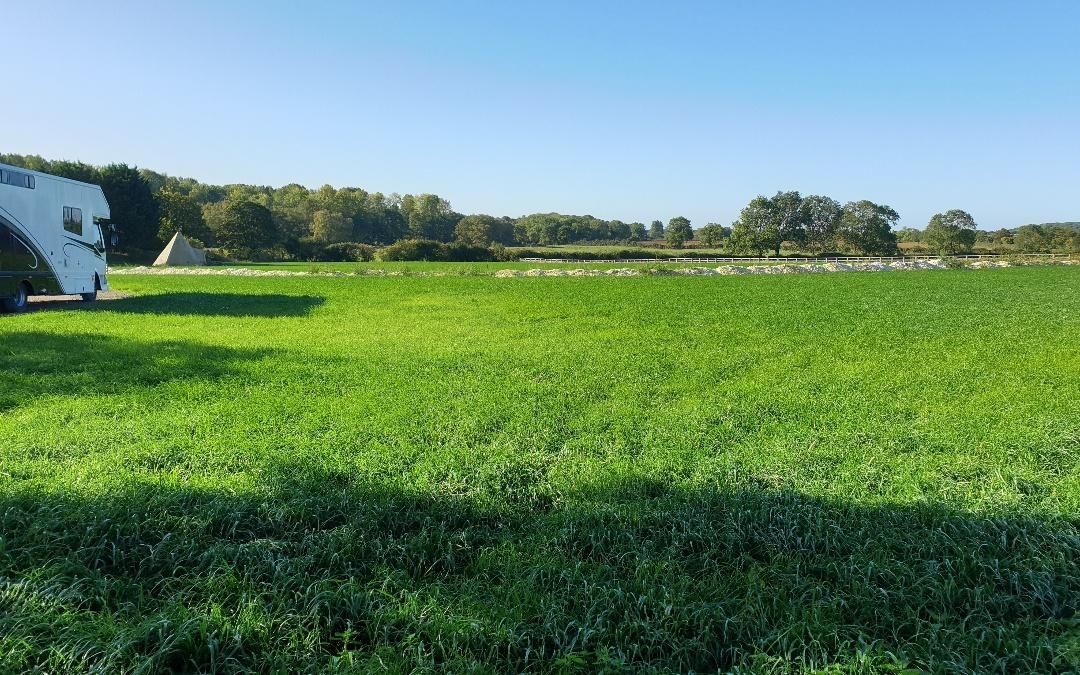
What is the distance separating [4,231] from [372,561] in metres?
20.0

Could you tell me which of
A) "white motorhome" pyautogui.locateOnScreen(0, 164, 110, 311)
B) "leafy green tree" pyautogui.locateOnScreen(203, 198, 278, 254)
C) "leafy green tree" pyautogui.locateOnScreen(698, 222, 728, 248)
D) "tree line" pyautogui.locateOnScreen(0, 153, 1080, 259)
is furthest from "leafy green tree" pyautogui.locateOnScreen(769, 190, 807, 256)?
"white motorhome" pyautogui.locateOnScreen(0, 164, 110, 311)

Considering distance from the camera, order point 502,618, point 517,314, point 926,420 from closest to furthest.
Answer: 1. point 502,618
2. point 926,420
3. point 517,314

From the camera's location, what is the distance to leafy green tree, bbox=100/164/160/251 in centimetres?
6744

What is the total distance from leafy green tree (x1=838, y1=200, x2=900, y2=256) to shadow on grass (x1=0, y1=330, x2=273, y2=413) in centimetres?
11389

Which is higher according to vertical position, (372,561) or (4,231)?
(4,231)

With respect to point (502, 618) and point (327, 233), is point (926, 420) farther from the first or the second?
point (327, 233)

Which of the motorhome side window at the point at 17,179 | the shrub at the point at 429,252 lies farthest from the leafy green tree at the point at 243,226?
the motorhome side window at the point at 17,179

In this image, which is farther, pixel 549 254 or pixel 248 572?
pixel 549 254

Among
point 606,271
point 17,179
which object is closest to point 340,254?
point 606,271

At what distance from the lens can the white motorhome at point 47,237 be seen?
1761cm

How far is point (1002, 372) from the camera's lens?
9516mm

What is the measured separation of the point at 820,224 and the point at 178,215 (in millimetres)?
103183

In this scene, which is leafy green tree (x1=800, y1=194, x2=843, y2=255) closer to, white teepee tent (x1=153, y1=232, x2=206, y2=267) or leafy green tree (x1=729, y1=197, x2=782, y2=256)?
leafy green tree (x1=729, y1=197, x2=782, y2=256)

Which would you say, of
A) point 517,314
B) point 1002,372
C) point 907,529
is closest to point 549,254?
point 517,314
